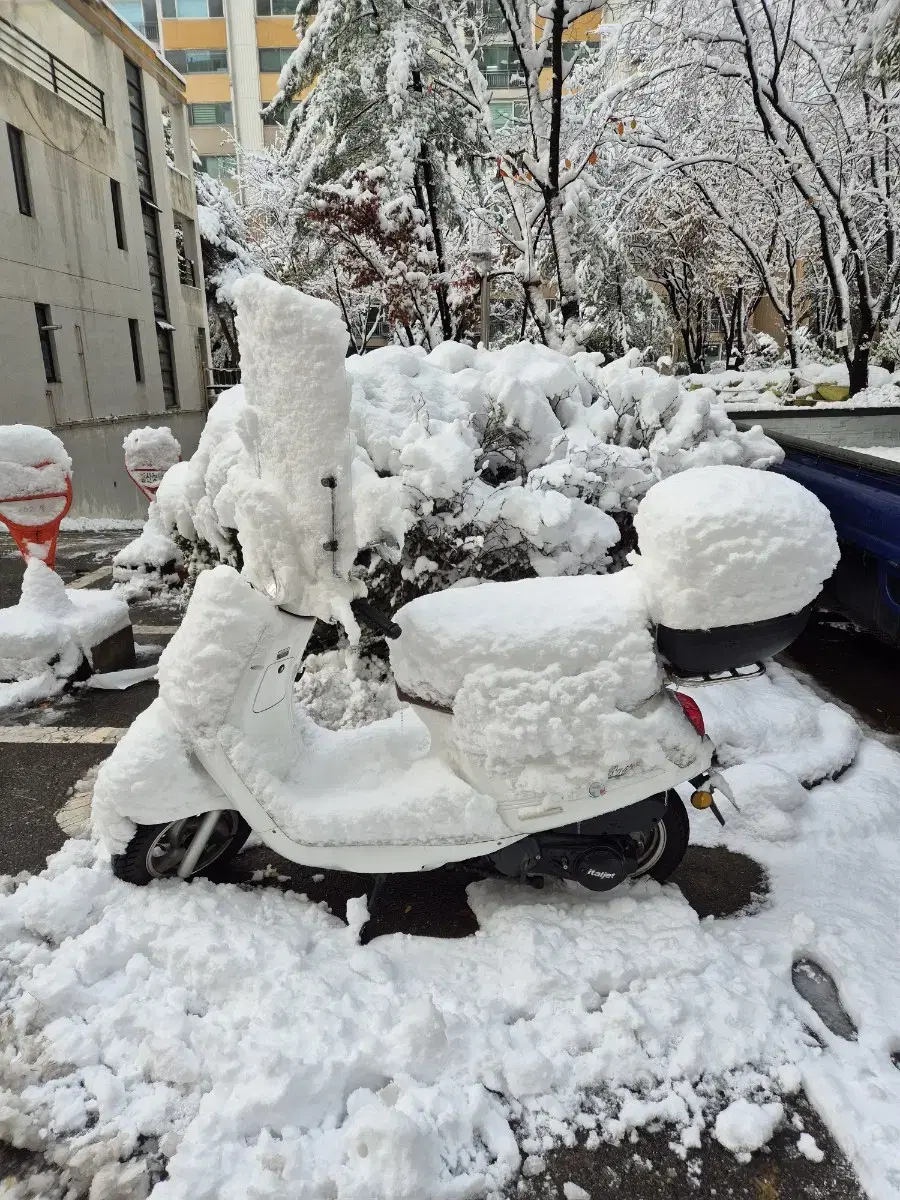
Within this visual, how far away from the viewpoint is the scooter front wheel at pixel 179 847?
102 inches

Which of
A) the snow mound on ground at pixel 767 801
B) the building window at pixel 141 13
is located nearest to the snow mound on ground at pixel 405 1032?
the snow mound on ground at pixel 767 801

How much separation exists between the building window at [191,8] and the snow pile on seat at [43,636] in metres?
46.9

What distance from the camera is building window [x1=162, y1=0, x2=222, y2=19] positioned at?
38406mm

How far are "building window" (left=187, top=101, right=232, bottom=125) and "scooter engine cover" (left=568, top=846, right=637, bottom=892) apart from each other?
4818 centimetres

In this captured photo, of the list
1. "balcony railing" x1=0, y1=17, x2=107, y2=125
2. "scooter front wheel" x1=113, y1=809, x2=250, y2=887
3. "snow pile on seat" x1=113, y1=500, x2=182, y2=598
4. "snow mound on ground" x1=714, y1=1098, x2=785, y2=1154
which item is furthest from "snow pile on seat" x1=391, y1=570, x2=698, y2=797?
A: "balcony railing" x1=0, y1=17, x2=107, y2=125

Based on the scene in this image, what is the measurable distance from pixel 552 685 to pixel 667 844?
36.0 inches

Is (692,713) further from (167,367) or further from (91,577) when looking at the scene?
(167,367)

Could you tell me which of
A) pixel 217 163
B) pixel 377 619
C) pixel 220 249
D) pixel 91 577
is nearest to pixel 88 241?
pixel 91 577

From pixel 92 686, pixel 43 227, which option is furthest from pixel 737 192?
pixel 92 686

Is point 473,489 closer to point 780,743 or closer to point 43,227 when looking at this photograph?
point 780,743

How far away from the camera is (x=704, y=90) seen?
12180 millimetres

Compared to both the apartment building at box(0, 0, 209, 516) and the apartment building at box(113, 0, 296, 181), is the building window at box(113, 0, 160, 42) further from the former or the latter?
the apartment building at box(0, 0, 209, 516)

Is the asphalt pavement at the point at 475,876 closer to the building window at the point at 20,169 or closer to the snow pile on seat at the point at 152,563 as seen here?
the snow pile on seat at the point at 152,563

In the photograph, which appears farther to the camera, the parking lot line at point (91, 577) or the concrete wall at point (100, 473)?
the concrete wall at point (100, 473)
